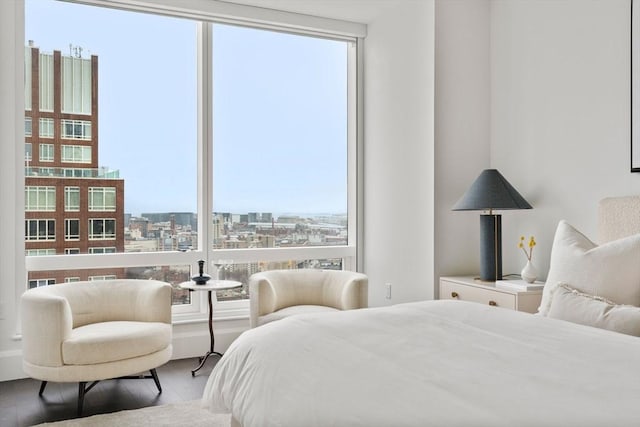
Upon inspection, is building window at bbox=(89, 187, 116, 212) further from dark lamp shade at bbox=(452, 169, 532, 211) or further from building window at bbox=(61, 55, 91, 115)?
dark lamp shade at bbox=(452, 169, 532, 211)

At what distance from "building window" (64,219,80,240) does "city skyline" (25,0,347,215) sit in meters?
0.37

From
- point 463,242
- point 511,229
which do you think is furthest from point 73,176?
point 511,229

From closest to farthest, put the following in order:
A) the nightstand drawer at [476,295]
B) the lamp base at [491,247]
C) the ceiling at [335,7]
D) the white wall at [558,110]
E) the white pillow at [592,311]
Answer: the white pillow at [592,311] → the white wall at [558,110] → the nightstand drawer at [476,295] → the lamp base at [491,247] → the ceiling at [335,7]

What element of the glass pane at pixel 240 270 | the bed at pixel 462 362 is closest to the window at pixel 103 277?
the glass pane at pixel 240 270

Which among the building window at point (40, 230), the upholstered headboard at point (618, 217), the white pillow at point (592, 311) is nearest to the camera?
the white pillow at point (592, 311)

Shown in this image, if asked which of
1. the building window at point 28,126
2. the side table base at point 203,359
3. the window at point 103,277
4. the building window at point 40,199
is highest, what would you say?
the building window at point 28,126

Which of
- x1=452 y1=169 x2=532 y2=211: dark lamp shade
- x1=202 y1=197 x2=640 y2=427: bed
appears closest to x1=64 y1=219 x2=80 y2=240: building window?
x1=202 y1=197 x2=640 y2=427: bed

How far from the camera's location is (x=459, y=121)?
3895 millimetres

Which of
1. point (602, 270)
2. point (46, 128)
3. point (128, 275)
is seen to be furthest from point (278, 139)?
point (602, 270)

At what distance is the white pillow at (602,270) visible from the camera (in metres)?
2.22

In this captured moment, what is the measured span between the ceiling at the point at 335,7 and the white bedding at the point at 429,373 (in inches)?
112

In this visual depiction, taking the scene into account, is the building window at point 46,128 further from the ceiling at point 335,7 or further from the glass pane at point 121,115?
the ceiling at point 335,7

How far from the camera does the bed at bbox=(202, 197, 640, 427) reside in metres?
1.24

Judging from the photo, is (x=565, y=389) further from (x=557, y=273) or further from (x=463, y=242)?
(x=463, y=242)
